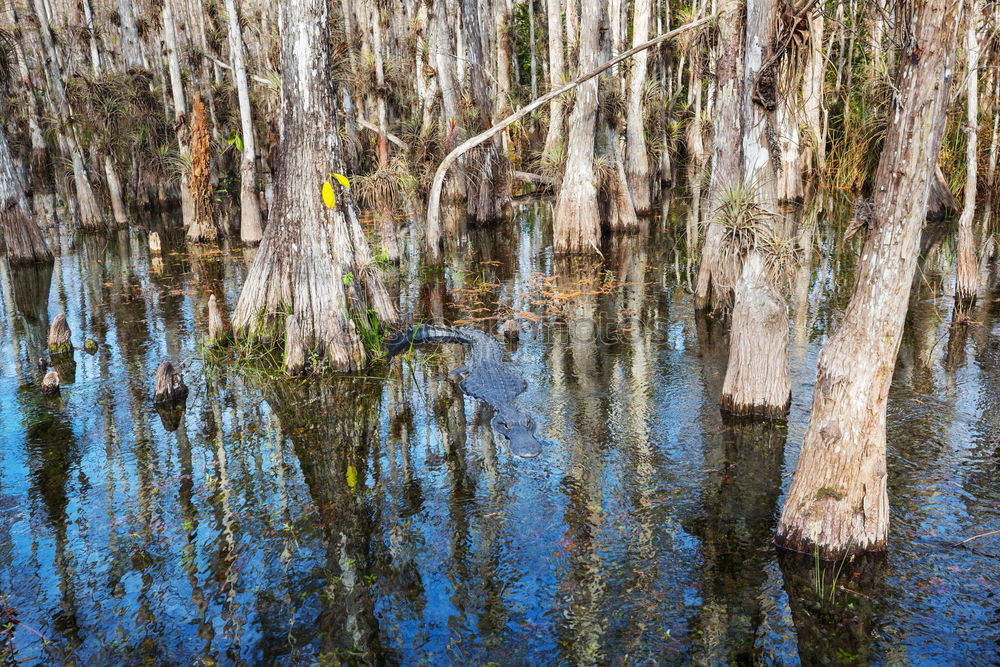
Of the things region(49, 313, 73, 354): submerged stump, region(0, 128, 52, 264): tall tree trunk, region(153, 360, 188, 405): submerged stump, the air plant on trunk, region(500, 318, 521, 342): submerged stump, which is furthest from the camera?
the air plant on trunk

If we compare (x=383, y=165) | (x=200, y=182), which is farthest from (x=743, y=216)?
Result: (x=200, y=182)

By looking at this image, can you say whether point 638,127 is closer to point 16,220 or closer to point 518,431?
point 518,431

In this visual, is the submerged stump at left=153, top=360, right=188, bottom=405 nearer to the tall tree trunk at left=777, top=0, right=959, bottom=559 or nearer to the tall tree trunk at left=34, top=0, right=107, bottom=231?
the tall tree trunk at left=777, top=0, right=959, bottom=559

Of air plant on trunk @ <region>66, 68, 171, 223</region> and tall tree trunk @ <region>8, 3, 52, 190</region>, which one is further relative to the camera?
air plant on trunk @ <region>66, 68, 171, 223</region>

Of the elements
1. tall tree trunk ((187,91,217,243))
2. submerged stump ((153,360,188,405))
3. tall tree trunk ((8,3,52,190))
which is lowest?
submerged stump ((153,360,188,405))

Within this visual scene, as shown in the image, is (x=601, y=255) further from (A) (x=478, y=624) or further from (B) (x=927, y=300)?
(A) (x=478, y=624)

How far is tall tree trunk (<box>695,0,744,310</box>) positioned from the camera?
7.72 metres

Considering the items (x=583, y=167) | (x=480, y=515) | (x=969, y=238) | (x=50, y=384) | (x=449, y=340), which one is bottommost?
(x=480, y=515)

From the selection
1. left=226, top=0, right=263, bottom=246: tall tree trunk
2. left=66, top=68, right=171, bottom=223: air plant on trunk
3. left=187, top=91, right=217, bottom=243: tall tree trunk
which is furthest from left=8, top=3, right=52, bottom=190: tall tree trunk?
left=226, top=0, right=263, bottom=246: tall tree trunk

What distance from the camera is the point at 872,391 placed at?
440 centimetres

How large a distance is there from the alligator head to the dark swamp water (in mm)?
146

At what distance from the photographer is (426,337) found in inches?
370

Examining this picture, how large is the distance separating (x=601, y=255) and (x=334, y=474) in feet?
27.7

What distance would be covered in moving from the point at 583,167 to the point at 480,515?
30.6 feet
